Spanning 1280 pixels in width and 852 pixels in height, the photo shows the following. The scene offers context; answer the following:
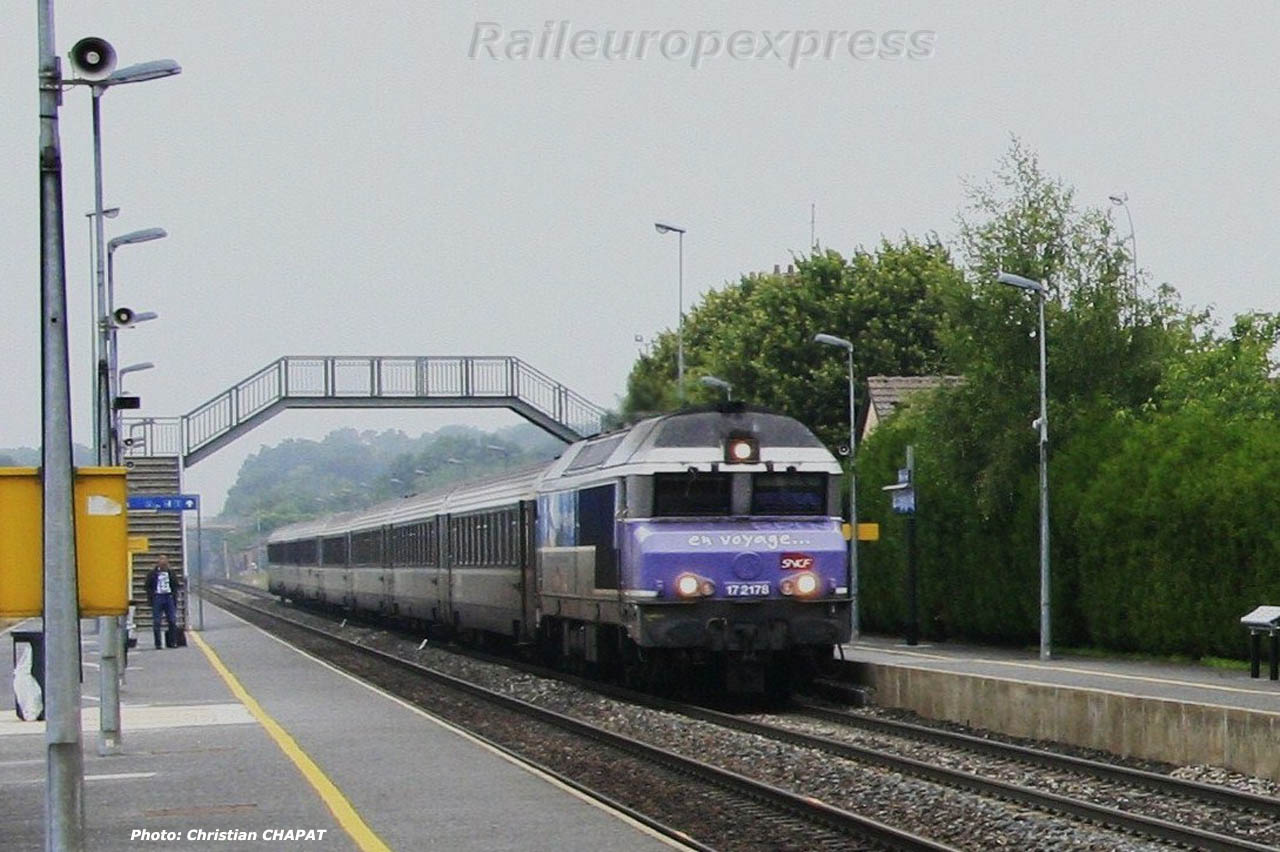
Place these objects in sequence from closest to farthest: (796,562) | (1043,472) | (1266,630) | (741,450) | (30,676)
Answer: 1. (30,676)
2. (796,562)
3. (741,450)
4. (1266,630)
5. (1043,472)

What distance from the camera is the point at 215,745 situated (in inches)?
738

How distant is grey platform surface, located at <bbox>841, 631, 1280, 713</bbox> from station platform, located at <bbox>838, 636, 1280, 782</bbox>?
0.06 feet

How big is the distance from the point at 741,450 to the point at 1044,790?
8434 mm

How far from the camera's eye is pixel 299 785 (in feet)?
49.4

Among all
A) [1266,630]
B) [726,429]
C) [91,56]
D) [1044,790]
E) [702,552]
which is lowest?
[1044,790]

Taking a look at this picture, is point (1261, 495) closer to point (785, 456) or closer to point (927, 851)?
point (785, 456)

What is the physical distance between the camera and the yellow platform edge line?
12211mm

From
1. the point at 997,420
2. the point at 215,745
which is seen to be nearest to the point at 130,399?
the point at 215,745

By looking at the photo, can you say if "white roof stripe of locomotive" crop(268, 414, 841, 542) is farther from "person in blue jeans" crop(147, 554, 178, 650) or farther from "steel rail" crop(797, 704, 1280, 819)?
"person in blue jeans" crop(147, 554, 178, 650)

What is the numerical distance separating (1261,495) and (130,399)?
590 inches

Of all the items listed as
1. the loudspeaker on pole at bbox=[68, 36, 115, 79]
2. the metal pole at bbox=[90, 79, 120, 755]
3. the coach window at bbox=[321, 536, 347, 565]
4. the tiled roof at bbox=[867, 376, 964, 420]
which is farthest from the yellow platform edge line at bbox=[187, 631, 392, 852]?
the coach window at bbox=[321, 536, 347, 565]

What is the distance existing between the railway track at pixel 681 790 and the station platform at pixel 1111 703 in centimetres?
381

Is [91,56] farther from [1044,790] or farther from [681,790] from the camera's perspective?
[1044,790]

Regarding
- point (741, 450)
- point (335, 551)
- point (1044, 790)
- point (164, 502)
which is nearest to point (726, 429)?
point (741, 450)
